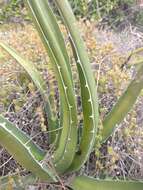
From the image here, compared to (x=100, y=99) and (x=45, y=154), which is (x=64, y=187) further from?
(x=100, y=99)

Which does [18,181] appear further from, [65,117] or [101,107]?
[101,107]

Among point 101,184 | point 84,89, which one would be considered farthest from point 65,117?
point 101,184

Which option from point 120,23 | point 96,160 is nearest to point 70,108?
point 96,160

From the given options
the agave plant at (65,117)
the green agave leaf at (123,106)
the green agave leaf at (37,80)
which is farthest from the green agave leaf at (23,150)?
the green agave leaf at (123,106)

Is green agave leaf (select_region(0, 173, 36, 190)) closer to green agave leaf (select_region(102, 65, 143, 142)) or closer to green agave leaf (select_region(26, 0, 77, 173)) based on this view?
green agave leaf (select_region(26, 0, 77, 173))

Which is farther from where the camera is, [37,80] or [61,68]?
[37,80]

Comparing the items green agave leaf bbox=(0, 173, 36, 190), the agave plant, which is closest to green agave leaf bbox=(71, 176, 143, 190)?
the agave plant
